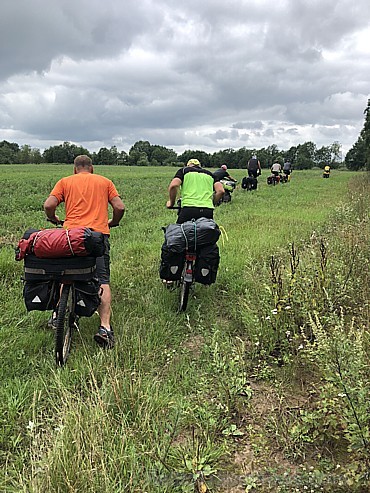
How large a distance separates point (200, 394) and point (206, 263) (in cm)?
187

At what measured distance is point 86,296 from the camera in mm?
4008

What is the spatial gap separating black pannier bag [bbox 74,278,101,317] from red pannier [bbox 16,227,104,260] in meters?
0.37

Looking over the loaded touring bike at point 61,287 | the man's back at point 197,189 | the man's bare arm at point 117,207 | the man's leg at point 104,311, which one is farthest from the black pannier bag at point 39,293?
the man's back at point 197,189

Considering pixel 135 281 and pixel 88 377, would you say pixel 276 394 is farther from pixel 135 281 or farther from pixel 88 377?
pixel 135 281

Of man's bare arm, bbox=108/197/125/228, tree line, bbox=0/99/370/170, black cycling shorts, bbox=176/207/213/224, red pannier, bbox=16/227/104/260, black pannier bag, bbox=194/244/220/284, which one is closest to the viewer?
red pannier, bbox=16/227/104/260

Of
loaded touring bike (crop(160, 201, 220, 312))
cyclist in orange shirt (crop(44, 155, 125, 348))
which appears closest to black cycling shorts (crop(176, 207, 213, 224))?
loaded touring bike (crop(160, 201, 220, 312))

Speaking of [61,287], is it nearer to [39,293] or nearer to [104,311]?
[39,293]

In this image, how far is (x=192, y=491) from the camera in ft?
8.05

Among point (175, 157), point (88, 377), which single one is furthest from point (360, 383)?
point (175, 157)

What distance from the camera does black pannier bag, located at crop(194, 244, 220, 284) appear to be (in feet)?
16.4

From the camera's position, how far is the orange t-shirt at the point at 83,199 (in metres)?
4.58

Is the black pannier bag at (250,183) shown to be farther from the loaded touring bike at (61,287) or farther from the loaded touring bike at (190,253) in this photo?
the loaded touring bike at (61,287)

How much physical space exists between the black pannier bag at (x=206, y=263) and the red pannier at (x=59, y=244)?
1.60 metres

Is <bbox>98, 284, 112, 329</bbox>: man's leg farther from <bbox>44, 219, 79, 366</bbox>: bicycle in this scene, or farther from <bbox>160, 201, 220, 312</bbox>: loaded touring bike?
<bbox>160, 201, 220, 312</bbox>: loaded touring bike
